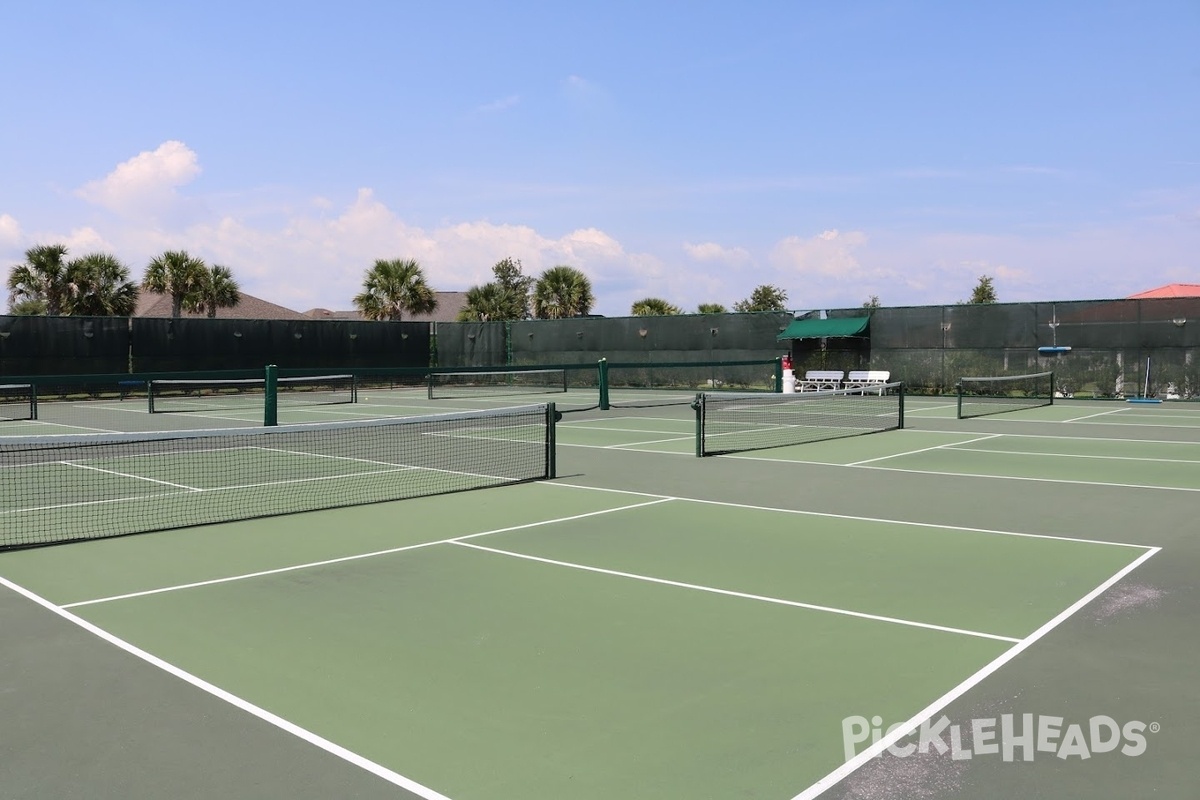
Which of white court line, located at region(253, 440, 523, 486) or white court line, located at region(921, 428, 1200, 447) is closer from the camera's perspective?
white court line, located at region(253, 440, 523, 486)

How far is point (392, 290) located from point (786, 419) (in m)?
32.2

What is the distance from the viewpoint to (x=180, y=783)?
3893 millimetres

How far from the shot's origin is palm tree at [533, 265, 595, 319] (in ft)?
171

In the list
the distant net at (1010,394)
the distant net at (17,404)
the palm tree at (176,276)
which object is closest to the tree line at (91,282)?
the palm tree at (176,276)

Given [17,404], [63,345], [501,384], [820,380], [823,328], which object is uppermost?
[823,328]

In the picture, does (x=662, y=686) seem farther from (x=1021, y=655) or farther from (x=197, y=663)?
(x=197, y=663)

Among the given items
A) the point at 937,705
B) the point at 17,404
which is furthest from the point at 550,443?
the point at 17,404

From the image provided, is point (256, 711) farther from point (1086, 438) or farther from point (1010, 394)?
point (1010, 394)

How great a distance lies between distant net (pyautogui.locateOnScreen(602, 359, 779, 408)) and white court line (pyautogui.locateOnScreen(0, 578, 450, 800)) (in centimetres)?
2520

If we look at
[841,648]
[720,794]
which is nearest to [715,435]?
[841,648]

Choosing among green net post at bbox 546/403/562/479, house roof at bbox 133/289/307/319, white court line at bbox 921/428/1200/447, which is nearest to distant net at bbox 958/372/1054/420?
white court line at bbox 921/428/1200/447

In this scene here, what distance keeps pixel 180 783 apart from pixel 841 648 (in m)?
3.35

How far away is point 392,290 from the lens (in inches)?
1984

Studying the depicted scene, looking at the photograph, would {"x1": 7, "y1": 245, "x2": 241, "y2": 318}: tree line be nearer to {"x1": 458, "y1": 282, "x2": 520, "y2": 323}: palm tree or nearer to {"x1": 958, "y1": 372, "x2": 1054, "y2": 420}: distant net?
{"x1": 458, "y1": 282, "x2": 520, "y2": 323}: palm tree
